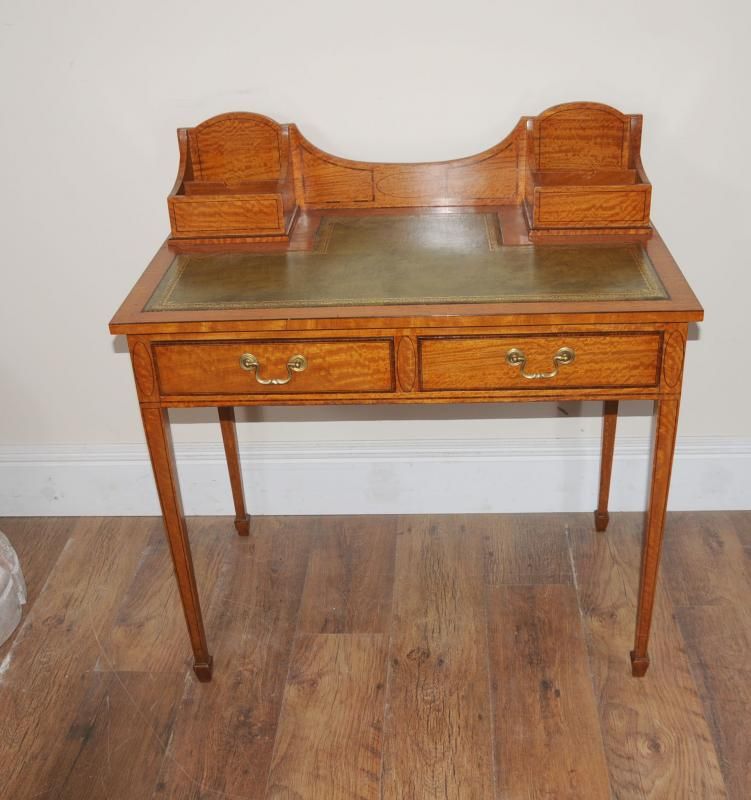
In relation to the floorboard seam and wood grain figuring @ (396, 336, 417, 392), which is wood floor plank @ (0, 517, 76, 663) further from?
the floorboard seam

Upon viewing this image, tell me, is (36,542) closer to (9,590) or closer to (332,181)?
(9,590)

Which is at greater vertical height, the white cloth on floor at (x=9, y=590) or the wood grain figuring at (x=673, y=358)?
the wood grain figuring at (x=673, y=358)

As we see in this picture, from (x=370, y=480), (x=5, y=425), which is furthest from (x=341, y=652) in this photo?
(x=5, y=425)

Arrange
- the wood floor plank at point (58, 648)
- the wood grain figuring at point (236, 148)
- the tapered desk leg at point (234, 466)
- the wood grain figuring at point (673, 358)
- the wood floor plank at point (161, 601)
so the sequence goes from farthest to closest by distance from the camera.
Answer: the tapered desk leg at point (234, 466)
the wood floor plank at point (161, 601)
the wood grain figuring at point (236, 148)
the wood floor plank at point (58, 648)
the wood grain figuring at point (673, 358)

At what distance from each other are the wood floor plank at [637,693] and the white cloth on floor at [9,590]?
149 cm

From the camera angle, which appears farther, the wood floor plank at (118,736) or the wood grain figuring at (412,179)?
the wood grain figuring at (412,179)

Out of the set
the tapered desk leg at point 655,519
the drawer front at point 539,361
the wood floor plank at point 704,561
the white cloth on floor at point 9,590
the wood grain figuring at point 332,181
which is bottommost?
the wood floor plank at point 704,561

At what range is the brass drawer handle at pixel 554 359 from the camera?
6.31 ft

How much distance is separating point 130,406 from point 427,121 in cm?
117

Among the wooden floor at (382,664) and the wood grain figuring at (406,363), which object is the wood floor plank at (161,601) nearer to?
the wooden floor at (382,664)

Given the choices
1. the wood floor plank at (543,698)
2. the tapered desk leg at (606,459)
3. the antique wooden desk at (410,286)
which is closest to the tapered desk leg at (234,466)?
the antique wooden desk at (410,286)

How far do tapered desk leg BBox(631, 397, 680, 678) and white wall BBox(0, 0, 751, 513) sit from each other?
69 cm

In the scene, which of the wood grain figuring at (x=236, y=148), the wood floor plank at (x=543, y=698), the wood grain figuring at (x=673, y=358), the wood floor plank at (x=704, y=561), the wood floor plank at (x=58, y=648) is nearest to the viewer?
the wood grain figuring at (x=673, y=358)

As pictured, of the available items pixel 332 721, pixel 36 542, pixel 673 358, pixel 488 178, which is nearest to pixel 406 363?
pixel 673 358
